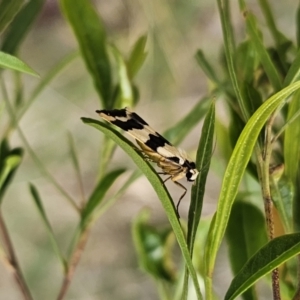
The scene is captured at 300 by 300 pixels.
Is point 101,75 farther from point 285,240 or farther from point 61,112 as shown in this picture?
point 61,112

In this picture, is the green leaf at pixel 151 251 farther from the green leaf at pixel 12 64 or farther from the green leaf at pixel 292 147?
the green leaf at pixel 12 64

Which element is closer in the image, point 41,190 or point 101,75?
point 101,75

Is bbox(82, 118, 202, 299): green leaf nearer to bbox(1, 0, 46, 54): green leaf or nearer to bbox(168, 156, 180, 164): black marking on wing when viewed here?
bbox(168, 156, 180, 164): black marking on wing

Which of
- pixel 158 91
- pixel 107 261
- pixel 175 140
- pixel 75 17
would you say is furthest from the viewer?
pixel 158 91

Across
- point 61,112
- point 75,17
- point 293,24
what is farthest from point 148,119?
point 75,17

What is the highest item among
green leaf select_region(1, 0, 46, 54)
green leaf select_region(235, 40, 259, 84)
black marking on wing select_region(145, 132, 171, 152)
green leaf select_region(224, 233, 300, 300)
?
green leaf select_region(1, 0, 46, 54)

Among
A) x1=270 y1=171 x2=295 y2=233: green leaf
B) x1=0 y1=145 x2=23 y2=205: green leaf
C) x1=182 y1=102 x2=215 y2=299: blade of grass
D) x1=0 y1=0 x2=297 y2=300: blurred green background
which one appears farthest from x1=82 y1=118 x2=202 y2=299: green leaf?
x1=0 y1=0 x2=297 y2=300: blurred green background

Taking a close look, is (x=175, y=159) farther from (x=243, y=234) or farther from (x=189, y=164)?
(x=243, y=234)
